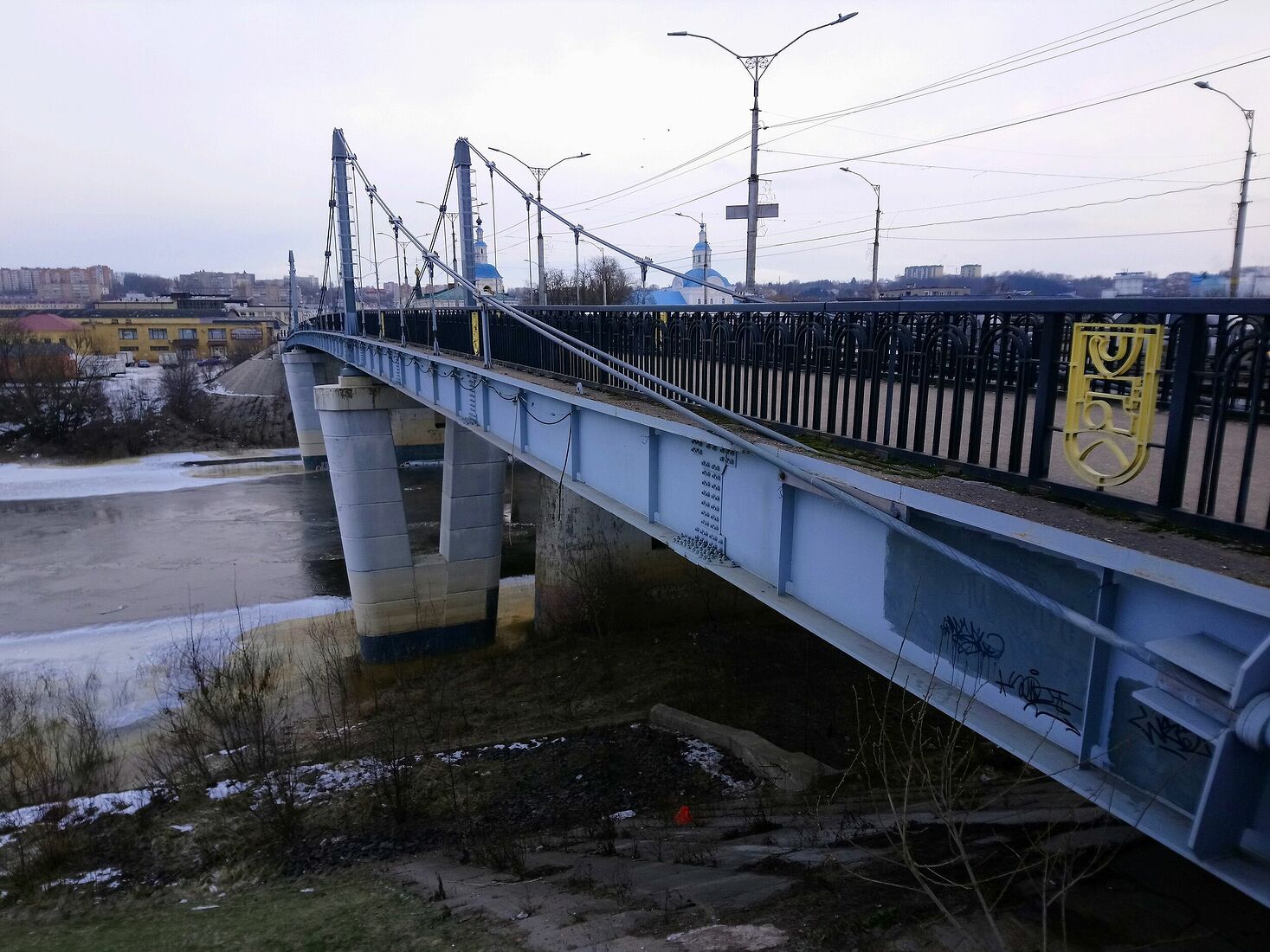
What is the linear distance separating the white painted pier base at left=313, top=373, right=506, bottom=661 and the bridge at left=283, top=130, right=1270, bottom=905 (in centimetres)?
1298

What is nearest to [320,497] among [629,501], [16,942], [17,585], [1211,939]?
[17,585]

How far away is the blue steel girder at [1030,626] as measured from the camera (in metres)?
3.51

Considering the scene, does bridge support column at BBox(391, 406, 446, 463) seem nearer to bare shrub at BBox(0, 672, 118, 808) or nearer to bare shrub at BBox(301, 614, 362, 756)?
bare shrub at BBox(301, 614, 362, 756)

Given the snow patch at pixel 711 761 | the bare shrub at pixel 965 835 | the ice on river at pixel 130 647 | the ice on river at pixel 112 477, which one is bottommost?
the ice on river at pixel 112 477

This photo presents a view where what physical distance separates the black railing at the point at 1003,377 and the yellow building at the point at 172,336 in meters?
117

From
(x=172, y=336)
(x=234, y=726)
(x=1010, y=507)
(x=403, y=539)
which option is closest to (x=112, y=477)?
(x=403, y=539)

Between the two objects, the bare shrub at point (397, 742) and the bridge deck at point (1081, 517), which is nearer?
the bridge deck at point (1081, 517)

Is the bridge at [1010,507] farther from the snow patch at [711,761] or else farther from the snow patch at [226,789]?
the snow patch at [226,789]

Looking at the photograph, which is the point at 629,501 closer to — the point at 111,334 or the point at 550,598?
the point at 550,598

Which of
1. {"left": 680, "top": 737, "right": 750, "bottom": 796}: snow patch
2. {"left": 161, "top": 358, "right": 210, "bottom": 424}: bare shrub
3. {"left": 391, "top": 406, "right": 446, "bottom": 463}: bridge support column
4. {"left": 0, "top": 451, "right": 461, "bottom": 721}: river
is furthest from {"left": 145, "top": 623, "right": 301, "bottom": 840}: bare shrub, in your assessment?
{"left": 161, "top": 358, "right": 210, "bottom": 424}: bare shrub

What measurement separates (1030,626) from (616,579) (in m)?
18.9

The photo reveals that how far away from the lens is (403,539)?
2350 centimetres

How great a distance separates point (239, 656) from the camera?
69.5 feet

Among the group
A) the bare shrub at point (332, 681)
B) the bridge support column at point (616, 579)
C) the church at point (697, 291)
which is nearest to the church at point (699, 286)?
the church at point (697, 291)
